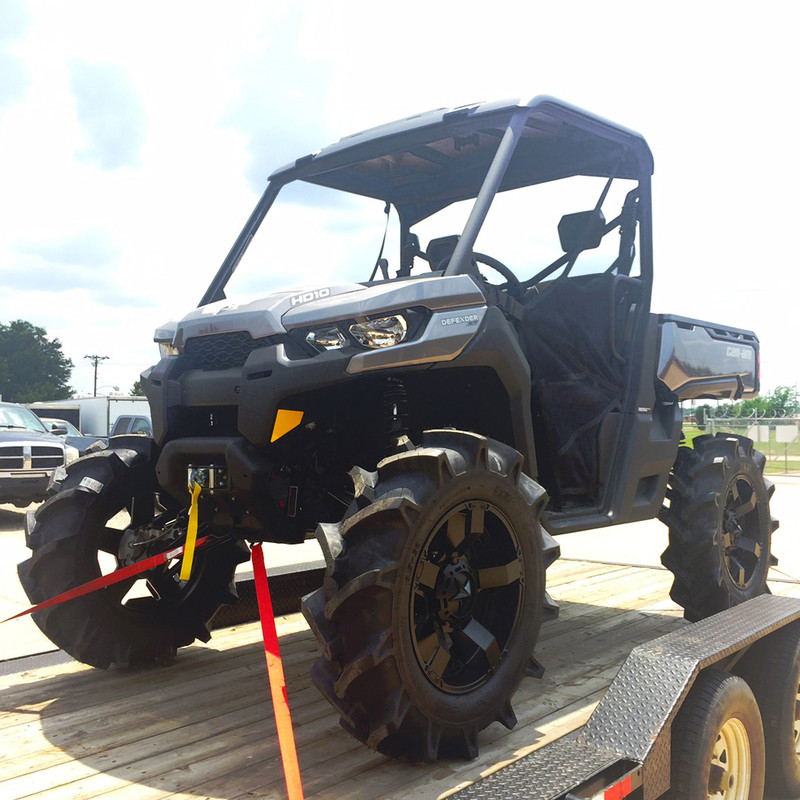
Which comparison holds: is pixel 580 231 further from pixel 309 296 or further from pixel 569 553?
pixel 569 553

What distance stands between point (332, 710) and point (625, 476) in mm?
2085

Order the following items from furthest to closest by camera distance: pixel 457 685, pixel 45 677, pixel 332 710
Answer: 1. pixel 45 677
2. pixel 332 710
3. pixel 457 685

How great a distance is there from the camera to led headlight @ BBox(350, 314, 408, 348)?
3.39 metres

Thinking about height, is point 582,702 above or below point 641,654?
below

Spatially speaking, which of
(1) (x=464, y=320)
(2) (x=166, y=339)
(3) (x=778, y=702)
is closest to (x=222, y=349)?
(2) (x=166, y=339)

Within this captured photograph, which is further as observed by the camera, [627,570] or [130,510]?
[627,570]

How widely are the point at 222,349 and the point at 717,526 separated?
10.7 ft

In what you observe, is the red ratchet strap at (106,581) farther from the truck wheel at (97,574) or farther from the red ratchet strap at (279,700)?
the red ratchet strap at (279,700)

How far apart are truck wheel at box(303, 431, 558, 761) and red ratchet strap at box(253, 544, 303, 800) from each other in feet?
0.48

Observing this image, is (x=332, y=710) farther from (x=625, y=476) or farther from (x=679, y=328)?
(x=679, y=328)

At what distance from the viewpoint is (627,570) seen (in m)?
7.40

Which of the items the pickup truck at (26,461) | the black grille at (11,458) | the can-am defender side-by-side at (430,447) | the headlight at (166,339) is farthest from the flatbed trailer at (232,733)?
the black grille at (11,458)

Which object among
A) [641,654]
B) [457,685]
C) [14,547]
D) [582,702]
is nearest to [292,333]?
[457,685]

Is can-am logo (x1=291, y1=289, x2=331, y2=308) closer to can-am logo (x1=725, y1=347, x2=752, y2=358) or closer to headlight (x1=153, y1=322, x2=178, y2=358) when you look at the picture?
headlight (x1=153, y1=322, x2=178, y2=358)
